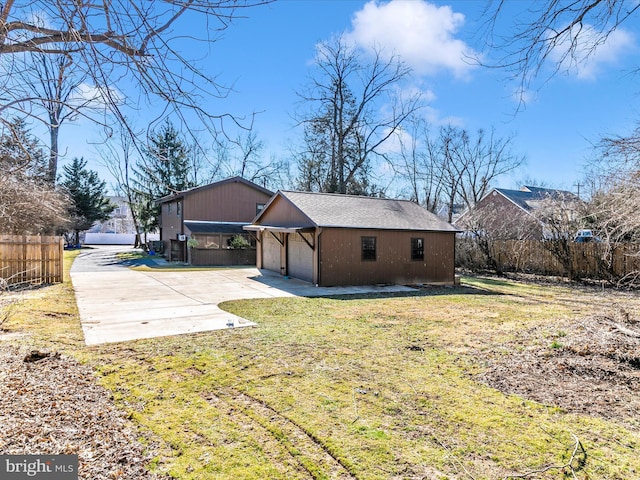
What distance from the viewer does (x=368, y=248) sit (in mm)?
13891

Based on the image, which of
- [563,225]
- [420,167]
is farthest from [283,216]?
[420,167]

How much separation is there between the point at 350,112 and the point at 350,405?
24.8m

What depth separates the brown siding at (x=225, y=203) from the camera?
22.8m

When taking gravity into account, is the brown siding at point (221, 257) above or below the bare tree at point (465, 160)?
below

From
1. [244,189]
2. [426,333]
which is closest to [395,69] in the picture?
[244,189]

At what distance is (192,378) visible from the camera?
427 centimetres

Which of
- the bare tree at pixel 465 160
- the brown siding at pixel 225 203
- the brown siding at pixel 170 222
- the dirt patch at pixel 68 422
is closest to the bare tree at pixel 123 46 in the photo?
the dirt patch at pixel 68 422

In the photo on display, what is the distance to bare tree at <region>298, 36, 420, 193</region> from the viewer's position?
80.6 feet

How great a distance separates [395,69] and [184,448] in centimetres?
2537

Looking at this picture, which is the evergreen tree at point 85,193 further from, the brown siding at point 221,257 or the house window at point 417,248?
the house window at point 417,248

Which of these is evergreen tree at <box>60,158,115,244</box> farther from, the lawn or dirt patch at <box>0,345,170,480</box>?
dirt patch at <box>0,345,170,480</box>

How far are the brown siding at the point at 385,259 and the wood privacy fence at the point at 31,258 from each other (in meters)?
8.66

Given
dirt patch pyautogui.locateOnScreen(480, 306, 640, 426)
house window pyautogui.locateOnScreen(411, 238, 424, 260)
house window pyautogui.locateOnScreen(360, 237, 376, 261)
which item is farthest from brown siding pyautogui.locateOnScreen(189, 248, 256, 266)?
dirt patch pyautogui.locateOnScreen(480, 306, 640, 426)

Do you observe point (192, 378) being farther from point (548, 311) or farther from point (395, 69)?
point (395, 69)
